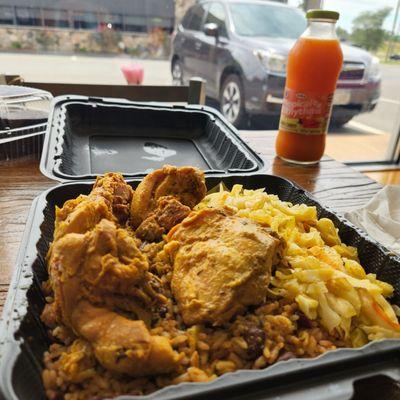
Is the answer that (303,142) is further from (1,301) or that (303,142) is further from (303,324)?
(1,301)

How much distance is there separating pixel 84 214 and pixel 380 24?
3353 mm

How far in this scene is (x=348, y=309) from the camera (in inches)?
34.7

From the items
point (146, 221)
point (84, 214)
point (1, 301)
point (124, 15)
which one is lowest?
point (1, 301)

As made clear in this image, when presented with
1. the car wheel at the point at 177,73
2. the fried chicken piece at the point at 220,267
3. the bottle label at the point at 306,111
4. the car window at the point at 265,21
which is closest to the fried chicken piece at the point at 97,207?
the fried chicken piece at the point at 220,267

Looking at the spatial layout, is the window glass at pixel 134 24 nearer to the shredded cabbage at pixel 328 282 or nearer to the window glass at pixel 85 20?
the window glass at pixel 85 20

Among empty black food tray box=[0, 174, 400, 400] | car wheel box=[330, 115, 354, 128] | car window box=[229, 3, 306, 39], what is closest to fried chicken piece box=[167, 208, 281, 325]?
empty black food tray box=[0, 174, 400, 400]

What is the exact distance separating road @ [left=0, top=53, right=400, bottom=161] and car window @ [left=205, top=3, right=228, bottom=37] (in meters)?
0.68

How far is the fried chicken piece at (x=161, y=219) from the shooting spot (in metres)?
1.06

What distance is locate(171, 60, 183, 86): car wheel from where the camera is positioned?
14.0 ft

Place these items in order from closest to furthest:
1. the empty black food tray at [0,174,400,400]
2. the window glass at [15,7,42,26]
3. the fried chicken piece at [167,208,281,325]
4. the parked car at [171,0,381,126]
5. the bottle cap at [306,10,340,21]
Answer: the empty black food tray at [0,174,400,400], the fried chicken piece at [167,208,281,325], the bottle cap at [306,10,340,21], the window glass at [15,7,42,26], the parked car at [171,0,381,126]

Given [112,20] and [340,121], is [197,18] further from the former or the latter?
[340,121]

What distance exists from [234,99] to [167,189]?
2912mm

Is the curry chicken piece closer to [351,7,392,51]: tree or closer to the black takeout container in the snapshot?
the black takeout container

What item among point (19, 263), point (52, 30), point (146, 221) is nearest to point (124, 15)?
point (52, 30)
